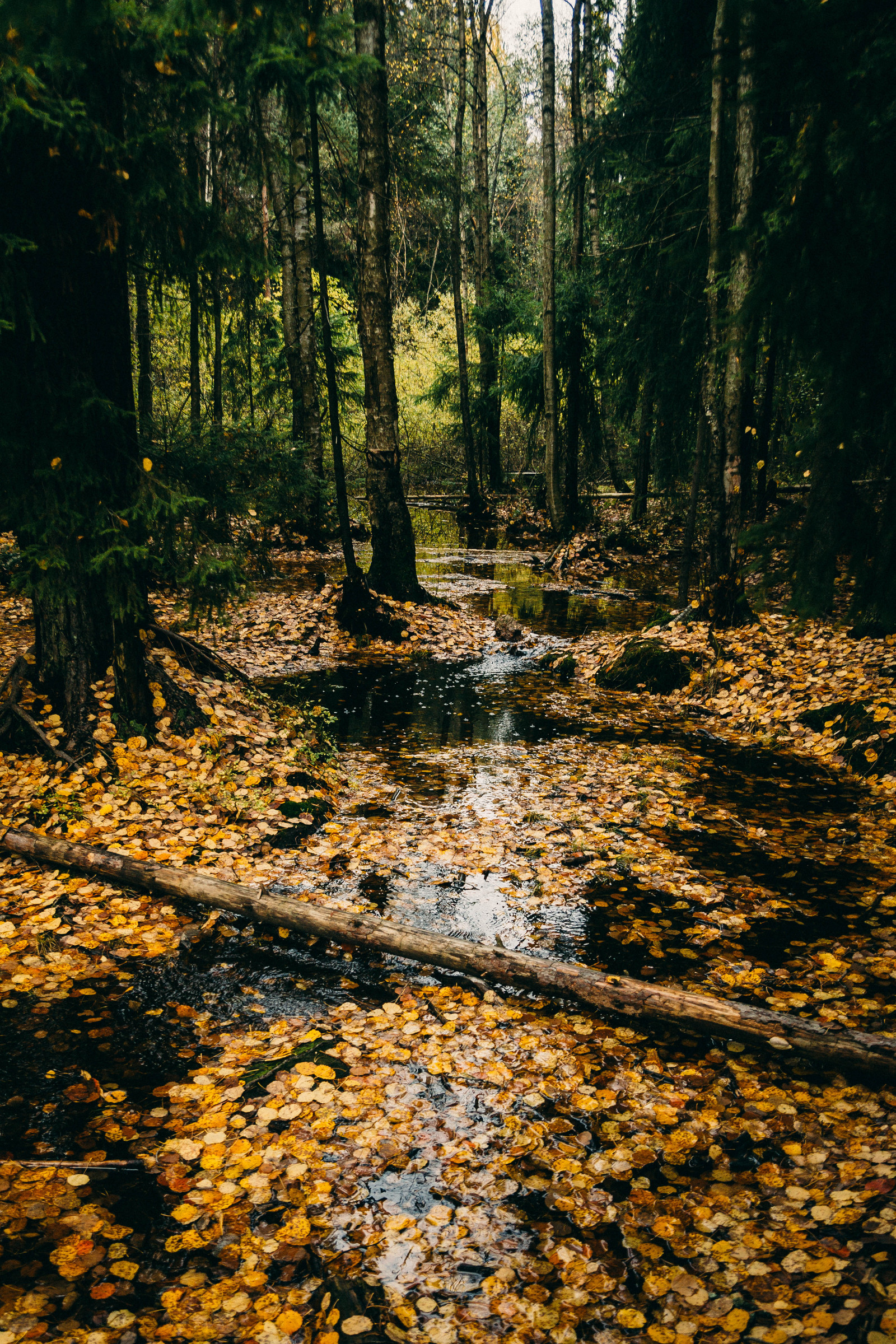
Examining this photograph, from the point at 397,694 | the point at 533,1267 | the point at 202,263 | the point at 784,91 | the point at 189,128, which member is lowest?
the point at 533,1267

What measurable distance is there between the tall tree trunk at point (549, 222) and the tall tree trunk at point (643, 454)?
2.11 meters

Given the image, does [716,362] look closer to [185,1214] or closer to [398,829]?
[398,829]

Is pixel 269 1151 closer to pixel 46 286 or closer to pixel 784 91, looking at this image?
pixel 784 91

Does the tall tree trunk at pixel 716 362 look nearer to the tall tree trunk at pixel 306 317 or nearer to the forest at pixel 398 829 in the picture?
Answer: the forest at pixel 398 829

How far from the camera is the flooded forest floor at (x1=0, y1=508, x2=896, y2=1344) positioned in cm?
239

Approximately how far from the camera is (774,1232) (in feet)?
8.43

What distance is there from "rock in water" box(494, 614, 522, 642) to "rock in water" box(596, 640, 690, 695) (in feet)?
7.53

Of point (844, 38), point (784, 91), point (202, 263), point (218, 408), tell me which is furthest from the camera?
point (218, 408)

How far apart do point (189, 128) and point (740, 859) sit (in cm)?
687

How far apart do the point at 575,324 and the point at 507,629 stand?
10.9 metres

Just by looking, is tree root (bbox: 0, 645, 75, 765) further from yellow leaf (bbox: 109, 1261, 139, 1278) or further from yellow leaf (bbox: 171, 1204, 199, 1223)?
yellow leaf (bbox: 109, 1261, 139, 1278)

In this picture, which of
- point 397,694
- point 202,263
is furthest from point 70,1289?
point 397,694

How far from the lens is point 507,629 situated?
39.6 ft

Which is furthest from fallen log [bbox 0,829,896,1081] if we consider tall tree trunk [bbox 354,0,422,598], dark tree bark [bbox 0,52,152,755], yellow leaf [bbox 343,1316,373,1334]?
tall tree trunk [bbox 354,0,422,598]
